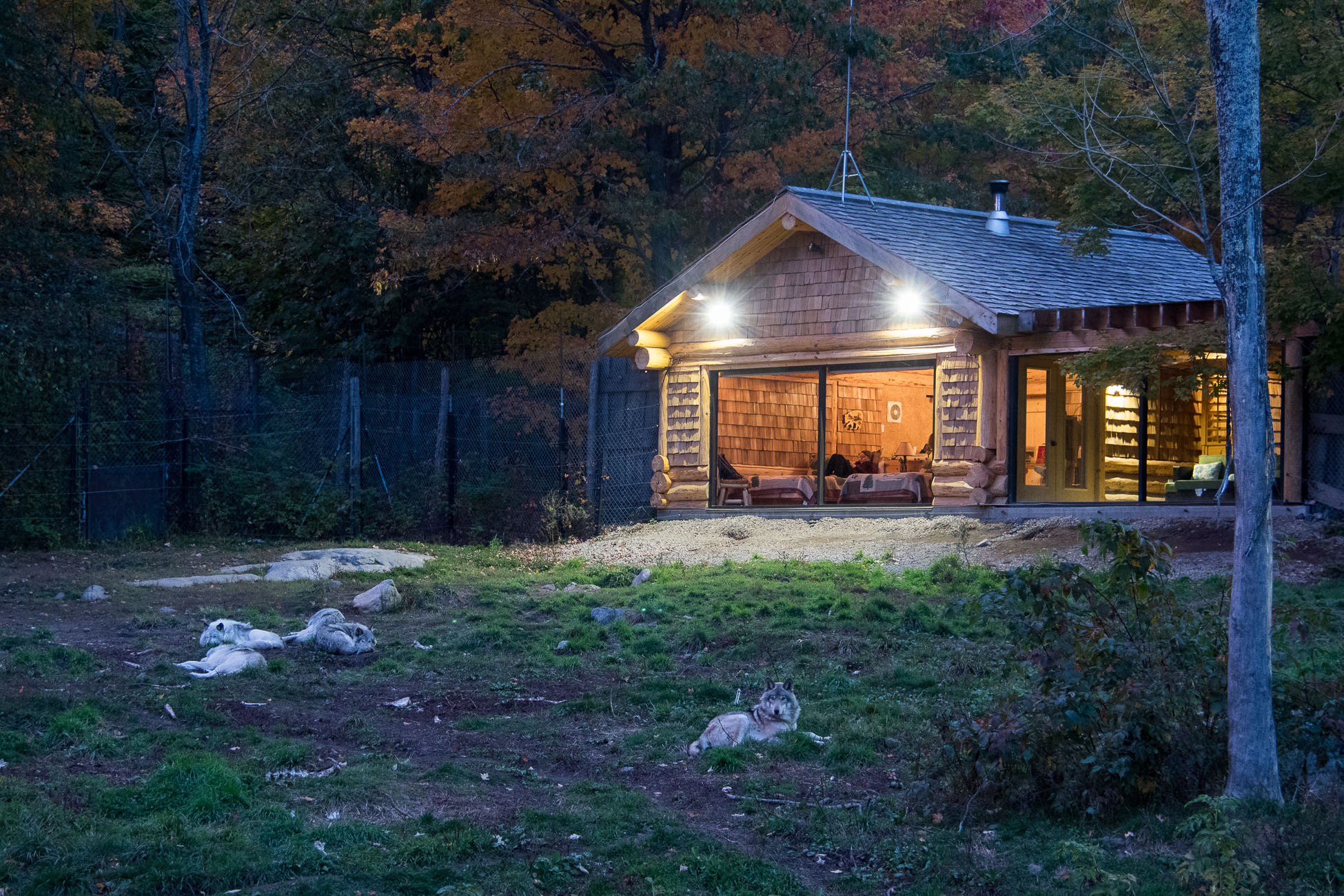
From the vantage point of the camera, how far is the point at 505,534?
727 inches

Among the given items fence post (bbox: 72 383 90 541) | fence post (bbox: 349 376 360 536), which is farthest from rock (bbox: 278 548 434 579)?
fence post (bbox: 72 383 90 541)

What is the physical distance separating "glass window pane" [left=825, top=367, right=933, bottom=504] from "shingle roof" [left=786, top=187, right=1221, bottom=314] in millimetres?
3021

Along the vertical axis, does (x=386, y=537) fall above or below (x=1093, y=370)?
below

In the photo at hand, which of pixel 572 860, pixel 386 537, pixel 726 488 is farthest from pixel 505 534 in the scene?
pixel 572 860

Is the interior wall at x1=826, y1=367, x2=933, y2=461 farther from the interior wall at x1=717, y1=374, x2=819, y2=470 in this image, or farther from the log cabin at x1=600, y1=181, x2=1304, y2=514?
the log cabin at x1=600, y1=181, x2=1304, y2=514

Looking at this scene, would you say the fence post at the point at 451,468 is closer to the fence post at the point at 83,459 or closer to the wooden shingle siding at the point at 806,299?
the wooden shingle siding at the point at 806,299

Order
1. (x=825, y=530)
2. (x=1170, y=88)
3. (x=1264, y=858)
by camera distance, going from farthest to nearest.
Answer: (x=825, y=530) < (x=1170, y=88) < (x=1264, y=858)

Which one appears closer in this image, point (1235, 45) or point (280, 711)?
point (1235, 45)

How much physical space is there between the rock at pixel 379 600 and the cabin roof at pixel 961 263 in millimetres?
7362

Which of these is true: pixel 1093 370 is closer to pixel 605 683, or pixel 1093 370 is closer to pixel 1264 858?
pixel 605 683

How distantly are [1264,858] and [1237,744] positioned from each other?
0.63m

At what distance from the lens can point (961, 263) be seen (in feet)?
52.6

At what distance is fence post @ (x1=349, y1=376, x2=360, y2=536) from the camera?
60.2 feet

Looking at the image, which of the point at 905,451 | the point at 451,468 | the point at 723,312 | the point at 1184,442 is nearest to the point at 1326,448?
the point at 1184,442
